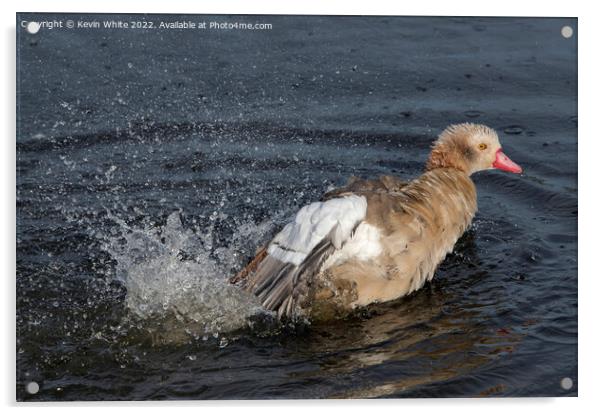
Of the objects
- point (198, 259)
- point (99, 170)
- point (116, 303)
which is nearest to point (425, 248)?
point (198, 259)

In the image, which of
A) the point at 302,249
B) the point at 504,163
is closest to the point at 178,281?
the point at 302,249

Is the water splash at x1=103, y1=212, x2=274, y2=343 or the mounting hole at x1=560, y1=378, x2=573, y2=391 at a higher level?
the water splash at x1=103, y1=212, x2=274, y2=343

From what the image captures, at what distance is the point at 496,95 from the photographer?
21.0ft

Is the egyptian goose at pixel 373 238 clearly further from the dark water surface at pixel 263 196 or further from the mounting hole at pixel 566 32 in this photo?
the mounting hole at pixel 566 32

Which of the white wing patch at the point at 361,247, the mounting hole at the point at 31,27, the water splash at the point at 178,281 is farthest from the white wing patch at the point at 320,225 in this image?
the mounting hole at the point at 31,27

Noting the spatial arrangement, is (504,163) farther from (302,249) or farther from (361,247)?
(302,249)

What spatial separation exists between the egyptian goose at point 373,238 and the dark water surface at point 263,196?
0.55ft

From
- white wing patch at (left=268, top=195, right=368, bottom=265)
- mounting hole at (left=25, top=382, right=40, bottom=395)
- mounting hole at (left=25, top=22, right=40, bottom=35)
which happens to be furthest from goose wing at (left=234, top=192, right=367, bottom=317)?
mounting hole at (left=25, top=22, right=40, bottom=35)

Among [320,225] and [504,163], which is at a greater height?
[504,163]

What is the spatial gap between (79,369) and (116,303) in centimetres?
61

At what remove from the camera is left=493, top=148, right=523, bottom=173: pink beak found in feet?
20.6

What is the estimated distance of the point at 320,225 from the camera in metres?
5.08

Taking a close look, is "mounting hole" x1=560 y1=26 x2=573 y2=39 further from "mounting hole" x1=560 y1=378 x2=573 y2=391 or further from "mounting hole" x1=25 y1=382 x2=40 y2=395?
"mounting hole" x1=25 y1=382 x2=40 y2=395

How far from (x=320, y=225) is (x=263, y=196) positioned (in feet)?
5.40
